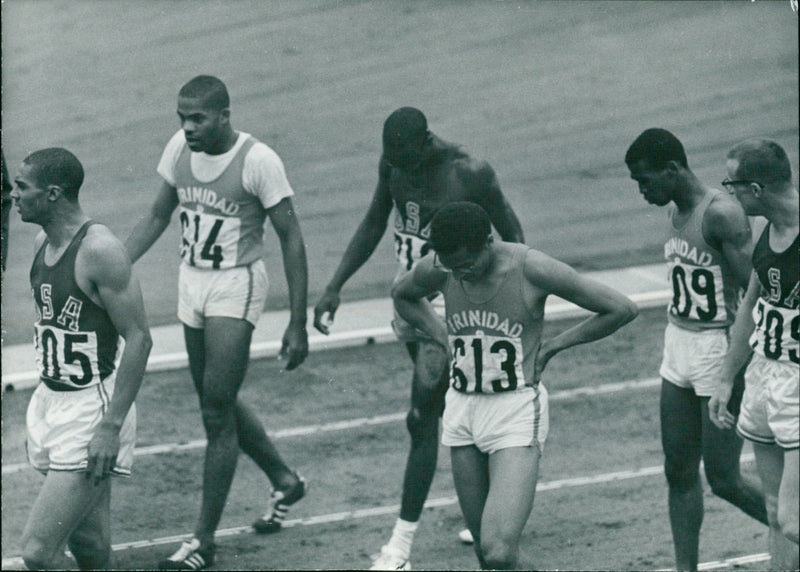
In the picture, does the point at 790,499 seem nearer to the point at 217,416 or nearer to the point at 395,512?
the point at 395,512

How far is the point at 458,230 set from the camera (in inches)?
291

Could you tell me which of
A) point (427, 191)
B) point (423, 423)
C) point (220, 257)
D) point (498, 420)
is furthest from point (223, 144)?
point (498, 420)

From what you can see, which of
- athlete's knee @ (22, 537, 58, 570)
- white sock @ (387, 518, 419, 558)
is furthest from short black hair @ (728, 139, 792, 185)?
athlete's knee @ (22, 537, 58, 570)

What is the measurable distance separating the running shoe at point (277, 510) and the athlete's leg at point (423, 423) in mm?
959

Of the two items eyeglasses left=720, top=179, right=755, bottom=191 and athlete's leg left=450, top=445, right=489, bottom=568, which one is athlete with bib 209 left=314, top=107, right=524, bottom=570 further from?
eyeglasses left=720, top=179, right=755, bottom=191

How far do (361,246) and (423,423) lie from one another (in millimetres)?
1312

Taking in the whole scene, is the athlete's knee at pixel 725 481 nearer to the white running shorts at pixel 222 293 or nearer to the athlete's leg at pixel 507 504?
the athlete's leg at pixel 507 504

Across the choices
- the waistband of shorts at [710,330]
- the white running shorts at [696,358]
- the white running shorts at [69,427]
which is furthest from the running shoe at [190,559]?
the waistband of shorts at [710,330]

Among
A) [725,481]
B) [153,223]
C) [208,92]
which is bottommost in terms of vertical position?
[725,481]

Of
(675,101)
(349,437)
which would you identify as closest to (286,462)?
(349,437)

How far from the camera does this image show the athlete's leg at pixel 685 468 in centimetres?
831

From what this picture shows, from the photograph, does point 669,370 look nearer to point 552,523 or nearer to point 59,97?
point 552,523

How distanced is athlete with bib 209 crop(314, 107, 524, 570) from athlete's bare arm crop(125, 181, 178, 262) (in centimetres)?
119

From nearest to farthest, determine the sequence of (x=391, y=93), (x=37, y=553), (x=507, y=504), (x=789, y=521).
→ (x=789, y=521) → (x=507, y=504) → (x=37, y=553) → (x=391, y=93)
